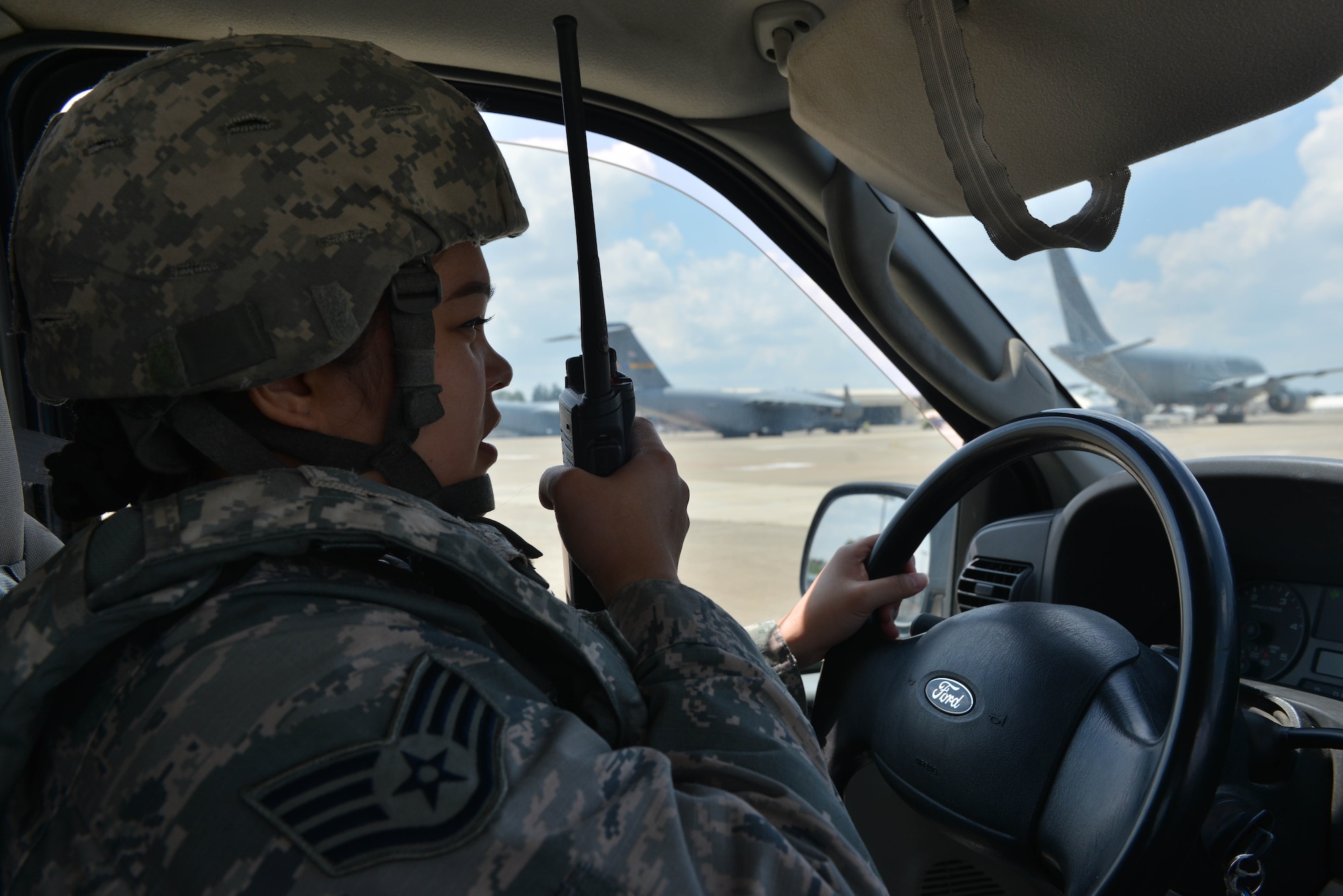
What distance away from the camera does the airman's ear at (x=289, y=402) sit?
89 cm

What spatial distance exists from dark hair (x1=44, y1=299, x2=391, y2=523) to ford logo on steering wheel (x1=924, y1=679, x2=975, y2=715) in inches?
29.6

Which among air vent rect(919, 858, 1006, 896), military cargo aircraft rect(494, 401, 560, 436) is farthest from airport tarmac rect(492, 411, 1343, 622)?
air vent rect(919, 858, 1006, 896)

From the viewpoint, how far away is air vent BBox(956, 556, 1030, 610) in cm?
173

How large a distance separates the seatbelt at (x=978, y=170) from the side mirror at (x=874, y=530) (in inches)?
47.0

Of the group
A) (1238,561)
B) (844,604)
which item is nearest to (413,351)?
(844,604)

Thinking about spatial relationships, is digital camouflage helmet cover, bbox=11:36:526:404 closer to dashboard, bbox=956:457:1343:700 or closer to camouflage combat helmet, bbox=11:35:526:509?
camouflage combat helmet, bbox=11:35:526:509

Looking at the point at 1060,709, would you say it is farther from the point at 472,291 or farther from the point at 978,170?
the point at 472,291

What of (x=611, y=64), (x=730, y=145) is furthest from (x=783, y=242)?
(x=611, y=64)

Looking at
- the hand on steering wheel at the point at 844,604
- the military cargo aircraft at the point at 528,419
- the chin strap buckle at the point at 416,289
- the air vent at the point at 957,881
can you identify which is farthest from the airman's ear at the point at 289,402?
the air vent at the point at 957,881

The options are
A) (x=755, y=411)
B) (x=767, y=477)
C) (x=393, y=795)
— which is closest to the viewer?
(x=393, y=795)

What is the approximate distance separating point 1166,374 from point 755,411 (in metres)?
5.90

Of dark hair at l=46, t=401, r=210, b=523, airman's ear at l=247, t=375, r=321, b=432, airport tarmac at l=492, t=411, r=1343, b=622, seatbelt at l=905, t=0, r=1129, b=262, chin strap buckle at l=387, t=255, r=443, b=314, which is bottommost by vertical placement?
airport tarmac at l=492, t=411, r=1343, b=622

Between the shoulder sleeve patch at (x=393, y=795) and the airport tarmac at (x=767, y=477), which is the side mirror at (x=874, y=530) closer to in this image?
the airport tarmac at (x=767, y=477)

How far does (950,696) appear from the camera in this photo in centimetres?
110
